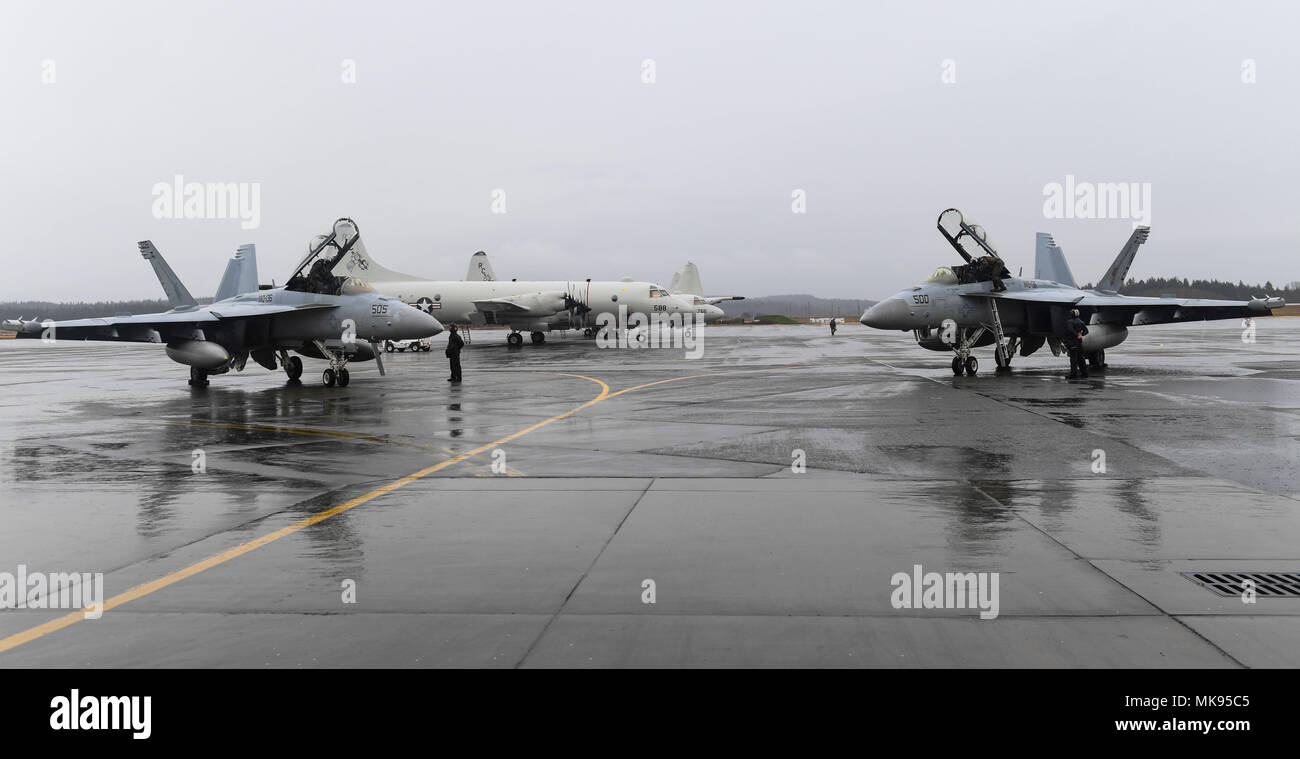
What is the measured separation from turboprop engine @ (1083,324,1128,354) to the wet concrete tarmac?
7.25 metres

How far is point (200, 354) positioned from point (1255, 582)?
22.8 metres

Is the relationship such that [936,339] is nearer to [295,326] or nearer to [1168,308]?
[1168,308]

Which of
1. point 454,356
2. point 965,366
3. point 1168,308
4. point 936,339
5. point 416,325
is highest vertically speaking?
point 1168,308

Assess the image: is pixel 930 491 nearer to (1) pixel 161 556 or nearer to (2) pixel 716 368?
(1) pixel 161 556

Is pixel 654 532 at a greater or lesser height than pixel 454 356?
lesser

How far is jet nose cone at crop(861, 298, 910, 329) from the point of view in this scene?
24750 mm

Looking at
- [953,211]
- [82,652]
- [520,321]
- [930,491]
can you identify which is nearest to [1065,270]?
[953,211]

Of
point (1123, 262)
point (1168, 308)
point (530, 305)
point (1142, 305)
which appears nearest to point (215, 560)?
point (1142, 305)

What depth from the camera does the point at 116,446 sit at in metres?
13.4

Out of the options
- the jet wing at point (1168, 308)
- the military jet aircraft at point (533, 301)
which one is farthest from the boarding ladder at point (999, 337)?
the military jet aircraft at point (533, 301)

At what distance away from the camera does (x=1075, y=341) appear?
24.5 m

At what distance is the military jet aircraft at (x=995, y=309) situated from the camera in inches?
976

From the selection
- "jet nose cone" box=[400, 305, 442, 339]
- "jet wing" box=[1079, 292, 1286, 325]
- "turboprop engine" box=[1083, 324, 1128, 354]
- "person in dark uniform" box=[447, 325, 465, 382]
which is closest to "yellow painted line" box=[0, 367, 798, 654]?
"jet nose cone" box=[400, 305, 442, 339]
